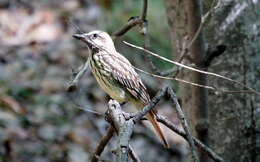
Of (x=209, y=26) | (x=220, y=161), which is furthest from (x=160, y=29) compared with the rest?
(x=220, y=161)

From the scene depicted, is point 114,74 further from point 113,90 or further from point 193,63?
point 193,63

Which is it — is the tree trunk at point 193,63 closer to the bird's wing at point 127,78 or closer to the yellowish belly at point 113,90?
the bird's wing at point 127,78

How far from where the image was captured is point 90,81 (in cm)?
748

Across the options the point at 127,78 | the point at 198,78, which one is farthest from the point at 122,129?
the point at 127,78

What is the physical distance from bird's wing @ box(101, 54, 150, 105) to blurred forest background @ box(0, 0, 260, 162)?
0.89 ft

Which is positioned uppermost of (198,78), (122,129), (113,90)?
(122,129)

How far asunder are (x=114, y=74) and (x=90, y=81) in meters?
3.36

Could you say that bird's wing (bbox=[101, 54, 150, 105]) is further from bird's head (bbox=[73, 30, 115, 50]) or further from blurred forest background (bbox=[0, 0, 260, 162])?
blurred forest background (bbox=[0, 0, 260, 162])

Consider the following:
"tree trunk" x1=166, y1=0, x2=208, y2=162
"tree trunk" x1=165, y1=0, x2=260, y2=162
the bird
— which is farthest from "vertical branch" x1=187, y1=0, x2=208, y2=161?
the bird

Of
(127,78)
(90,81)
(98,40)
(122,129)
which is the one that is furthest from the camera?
(90,81)

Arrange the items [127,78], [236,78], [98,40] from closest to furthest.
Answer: [236,78] → [127,78] → [98,40]

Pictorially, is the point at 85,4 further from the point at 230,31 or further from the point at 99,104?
the point at 230,31

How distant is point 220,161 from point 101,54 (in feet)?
5.35

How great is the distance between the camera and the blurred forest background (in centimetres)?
360
